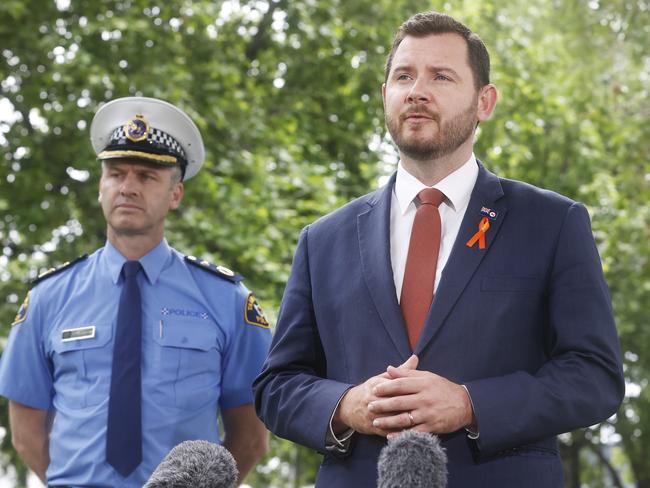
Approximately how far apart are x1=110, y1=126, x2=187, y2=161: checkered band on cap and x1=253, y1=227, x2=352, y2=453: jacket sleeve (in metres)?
1.43

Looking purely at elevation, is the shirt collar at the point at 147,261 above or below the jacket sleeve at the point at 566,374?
above

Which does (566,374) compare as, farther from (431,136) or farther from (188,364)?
(188,364)

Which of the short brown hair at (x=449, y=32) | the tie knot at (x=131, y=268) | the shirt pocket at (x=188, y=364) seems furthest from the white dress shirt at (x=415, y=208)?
the tie knot at (x=131, y=268)

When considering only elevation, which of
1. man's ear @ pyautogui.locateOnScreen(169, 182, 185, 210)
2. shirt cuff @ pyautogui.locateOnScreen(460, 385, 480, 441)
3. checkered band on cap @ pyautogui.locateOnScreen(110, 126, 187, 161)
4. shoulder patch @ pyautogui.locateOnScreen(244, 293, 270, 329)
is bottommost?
shirt cuff @ pyautogui.locateOnScreen(460, 385, 480, 441)

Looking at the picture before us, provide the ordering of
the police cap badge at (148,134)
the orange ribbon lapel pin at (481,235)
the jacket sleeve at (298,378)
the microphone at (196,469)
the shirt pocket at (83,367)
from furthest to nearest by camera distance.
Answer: the police cap badge at (148,134), the shirt pocket at (83,367), the orange ribbon lapel pin at (481,235), the jacket sleeve at (298,378), the microphone at (196,469)

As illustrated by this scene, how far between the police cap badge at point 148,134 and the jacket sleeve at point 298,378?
4.56 ft

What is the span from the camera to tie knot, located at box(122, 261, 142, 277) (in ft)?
13.2

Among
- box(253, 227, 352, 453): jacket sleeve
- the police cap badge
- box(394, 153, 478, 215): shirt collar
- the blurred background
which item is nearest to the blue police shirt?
the police cap badge

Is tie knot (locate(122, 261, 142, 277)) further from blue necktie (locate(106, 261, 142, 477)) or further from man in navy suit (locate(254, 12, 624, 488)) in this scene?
man in navy suit (locate(254, 12, 624, 488))

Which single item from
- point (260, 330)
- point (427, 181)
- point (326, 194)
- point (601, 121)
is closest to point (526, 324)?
point (427, 181)

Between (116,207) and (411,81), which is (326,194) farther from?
(411,81)

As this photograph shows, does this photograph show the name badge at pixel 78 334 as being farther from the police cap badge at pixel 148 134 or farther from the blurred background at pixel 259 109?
the blurred background at pixel 259 109

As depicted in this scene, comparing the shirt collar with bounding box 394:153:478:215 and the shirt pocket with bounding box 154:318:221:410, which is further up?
the shirt collar with bounding box 394:153:478:215

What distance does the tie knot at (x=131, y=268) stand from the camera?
158 inches
